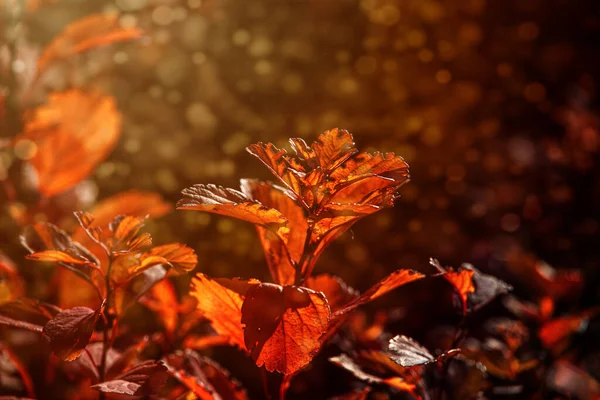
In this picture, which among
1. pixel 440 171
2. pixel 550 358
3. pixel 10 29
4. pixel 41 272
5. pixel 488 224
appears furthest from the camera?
pixel 488 224

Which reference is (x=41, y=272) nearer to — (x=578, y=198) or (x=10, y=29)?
(x=10, y=29)

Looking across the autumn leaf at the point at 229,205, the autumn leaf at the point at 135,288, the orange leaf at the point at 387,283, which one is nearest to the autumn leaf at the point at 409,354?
the orange leaf at the point at 387,283

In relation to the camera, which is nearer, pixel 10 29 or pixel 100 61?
pixel 10 29

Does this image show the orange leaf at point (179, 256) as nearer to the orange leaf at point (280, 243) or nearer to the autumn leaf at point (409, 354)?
the orange leaf at point (280, 243)

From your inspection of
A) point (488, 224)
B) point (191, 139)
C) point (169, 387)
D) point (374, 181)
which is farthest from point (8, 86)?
point (488, 224)

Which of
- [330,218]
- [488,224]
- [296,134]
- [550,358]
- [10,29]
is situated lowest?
[488,224]

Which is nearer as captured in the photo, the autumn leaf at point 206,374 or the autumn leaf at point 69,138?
the autumn leaf at point 206,374

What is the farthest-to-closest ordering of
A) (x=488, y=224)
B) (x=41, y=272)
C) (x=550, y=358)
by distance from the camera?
(x=488, y=224) < (x=41, y=272) < (x=550, y=358)

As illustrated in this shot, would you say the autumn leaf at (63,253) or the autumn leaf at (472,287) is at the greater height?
the autumn leaf at (63,253)
